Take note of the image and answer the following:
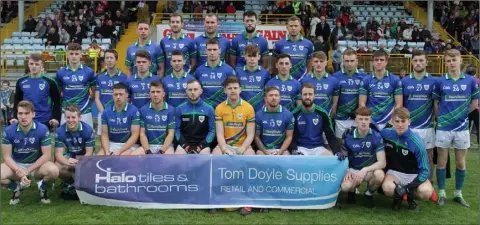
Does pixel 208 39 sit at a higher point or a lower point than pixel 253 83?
higher

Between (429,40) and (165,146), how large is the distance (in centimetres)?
1522

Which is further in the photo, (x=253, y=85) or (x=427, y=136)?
(x=253, y=85)

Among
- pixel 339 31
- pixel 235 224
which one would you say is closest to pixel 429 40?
pixel 339 31

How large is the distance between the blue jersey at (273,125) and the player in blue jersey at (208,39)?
1.59 metres

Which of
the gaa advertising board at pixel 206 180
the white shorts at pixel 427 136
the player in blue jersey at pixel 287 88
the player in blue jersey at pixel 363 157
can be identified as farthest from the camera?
the player in blue jersey at pixel 287 88

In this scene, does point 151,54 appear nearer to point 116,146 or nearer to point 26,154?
point 116,146

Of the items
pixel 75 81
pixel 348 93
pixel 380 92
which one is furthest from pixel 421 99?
pixel 75 81

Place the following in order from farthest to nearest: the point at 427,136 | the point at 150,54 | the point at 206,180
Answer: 1. the point at 150,54
2. the point at 427,136
3. the point at 206,180

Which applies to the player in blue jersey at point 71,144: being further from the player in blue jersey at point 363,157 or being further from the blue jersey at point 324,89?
the player in blue jersey at point 363,157

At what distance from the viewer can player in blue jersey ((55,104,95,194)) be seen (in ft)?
22.1

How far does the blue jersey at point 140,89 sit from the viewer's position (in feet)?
25.0

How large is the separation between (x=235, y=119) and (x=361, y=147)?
1.68 meters

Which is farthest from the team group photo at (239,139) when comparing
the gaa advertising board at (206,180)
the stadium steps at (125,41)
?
the stadium steps at (125,41)

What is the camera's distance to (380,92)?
24.2ft
